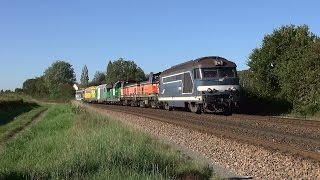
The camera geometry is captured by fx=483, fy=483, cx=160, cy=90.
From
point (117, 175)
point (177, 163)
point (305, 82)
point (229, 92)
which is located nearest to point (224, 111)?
point (229, 92)

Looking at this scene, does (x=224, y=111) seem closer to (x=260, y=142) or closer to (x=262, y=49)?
(x=262, y=49)

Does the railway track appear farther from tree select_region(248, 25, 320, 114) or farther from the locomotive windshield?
tree select_region(248, 25, 320, 114)

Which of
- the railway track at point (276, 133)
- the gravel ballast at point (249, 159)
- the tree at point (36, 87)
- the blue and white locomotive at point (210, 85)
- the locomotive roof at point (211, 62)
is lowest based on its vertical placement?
the gravel ballast at point (249, 159)

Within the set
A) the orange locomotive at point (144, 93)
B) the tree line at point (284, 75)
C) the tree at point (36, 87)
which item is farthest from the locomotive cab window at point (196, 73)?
the tree at point (36, 87)

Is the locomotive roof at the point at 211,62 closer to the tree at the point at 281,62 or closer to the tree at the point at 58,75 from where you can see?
the tree at the point at 281,62

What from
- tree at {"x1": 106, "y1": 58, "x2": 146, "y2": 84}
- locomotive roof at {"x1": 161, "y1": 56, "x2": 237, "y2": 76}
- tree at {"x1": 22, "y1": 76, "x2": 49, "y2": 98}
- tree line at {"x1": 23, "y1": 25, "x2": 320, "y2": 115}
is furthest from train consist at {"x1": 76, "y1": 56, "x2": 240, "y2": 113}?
tree at {"x1": 22, "y1": 76, "x2": 49, "y2": 98}

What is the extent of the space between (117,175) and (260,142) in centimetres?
721

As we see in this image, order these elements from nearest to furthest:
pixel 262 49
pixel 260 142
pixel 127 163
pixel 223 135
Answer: pixel 127 163 < pixel 260 142 < pixel 223 135 < pixel 262 49

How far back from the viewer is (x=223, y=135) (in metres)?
17.0

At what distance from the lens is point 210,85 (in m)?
27.5

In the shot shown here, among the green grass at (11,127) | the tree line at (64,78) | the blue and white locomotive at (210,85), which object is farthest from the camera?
the tree line at (64,78)

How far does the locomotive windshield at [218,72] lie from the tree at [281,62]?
3149 millimetres

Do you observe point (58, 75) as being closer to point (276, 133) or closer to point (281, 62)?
point (281, 62)

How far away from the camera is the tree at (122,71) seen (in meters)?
150
